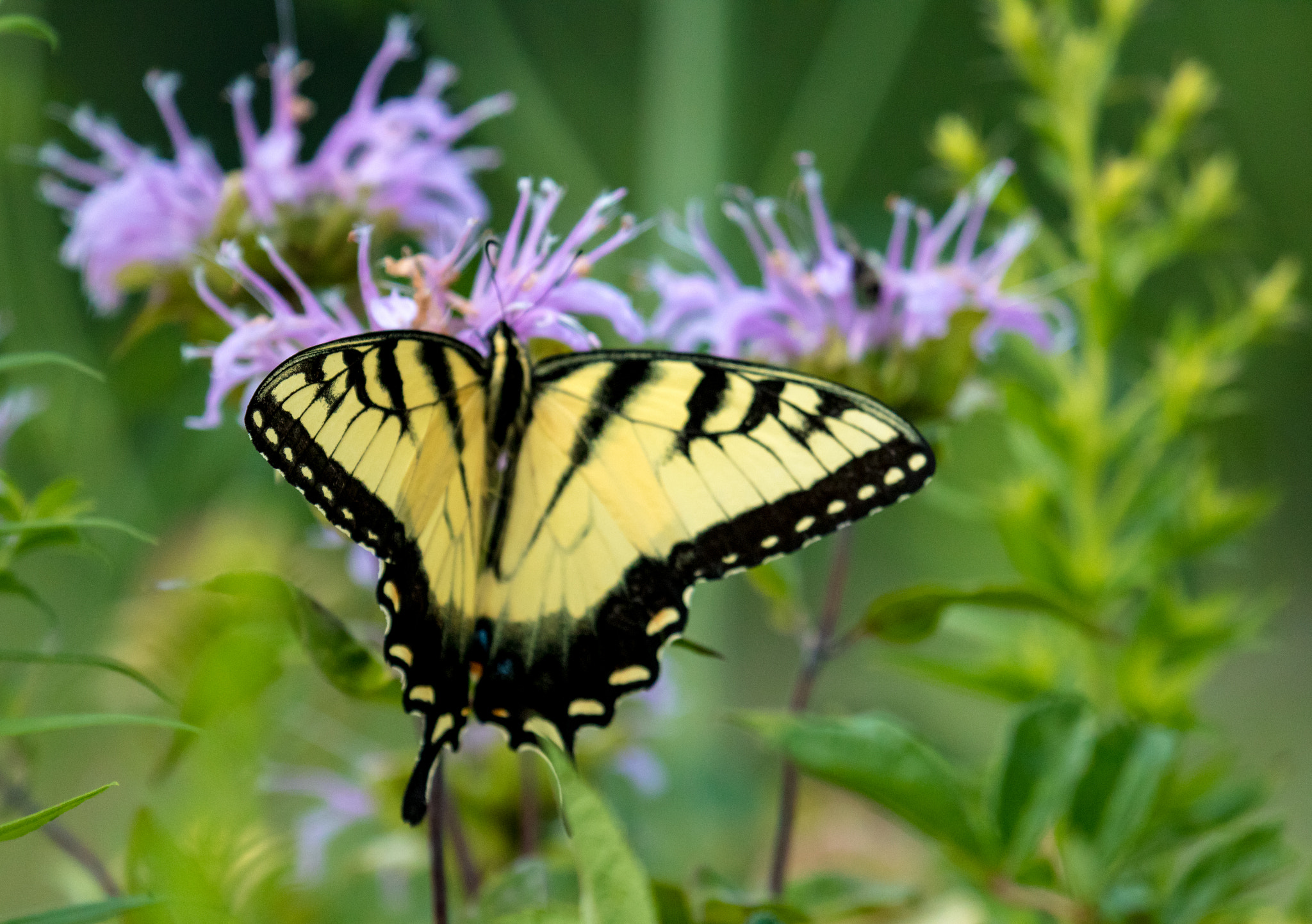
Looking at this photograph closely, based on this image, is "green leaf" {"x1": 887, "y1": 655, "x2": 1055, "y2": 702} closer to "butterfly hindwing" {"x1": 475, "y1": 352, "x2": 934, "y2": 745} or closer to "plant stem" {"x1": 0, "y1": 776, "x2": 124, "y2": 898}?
"butterfly hindwing" {"x1": 475, "y1": 352, "x2": 934, "y2": 745}

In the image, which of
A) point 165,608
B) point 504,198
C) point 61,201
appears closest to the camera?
point 165,608

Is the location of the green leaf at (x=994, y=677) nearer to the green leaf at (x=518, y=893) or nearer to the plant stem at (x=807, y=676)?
the plant stem at (x=807, y=676)

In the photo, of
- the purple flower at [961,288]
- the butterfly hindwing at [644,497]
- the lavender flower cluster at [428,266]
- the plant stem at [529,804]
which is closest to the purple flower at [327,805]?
the lavender flower cluster at [428,266]

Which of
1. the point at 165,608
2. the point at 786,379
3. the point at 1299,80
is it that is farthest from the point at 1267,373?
the point at 165,608

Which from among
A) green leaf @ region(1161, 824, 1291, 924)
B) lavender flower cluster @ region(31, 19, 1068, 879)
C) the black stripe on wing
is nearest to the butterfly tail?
the black stripe on wing

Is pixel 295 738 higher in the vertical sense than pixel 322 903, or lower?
higher

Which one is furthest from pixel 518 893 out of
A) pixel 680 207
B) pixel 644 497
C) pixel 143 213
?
pixel 680 207

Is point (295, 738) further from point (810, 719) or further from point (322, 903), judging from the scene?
point (810, 719)
